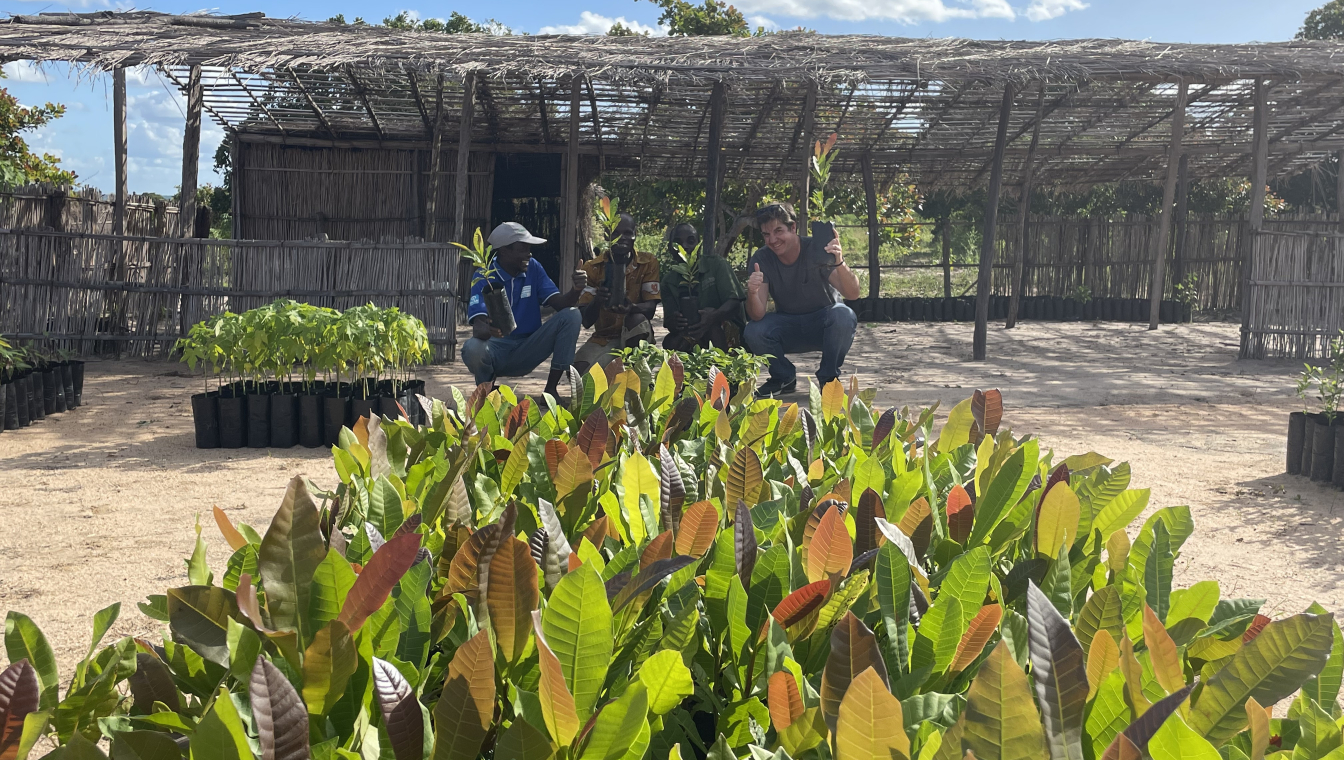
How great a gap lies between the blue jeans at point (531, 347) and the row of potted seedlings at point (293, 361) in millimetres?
419

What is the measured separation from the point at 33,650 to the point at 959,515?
46.8 inches

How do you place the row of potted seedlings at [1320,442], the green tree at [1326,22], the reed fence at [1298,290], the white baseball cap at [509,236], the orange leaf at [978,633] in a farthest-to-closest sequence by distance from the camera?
→ the green tree at [1326,22], the reed fence at [1298,290], the white baseball cap at [509,236], the row of potted seedlings at [1320,442], the orange leaf at [978,633]

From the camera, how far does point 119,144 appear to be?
10523 millimetres

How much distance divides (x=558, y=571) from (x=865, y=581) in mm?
372

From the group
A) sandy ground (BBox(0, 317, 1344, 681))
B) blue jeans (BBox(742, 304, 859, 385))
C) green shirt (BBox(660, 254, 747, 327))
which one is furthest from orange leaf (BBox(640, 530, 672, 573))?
green shirt (BBox(660, 254, 747, 327))

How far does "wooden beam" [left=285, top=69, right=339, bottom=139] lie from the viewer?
12.2 m

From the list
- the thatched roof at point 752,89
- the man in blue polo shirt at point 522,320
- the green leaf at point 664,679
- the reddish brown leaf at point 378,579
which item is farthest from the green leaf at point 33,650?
the thatched roof at point 752,89

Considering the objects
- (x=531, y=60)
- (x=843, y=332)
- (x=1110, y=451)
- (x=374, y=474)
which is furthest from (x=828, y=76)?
(x=374, y=474)

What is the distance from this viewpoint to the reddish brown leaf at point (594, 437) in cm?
181

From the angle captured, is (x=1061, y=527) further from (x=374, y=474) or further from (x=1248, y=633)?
(x=374, y=474)

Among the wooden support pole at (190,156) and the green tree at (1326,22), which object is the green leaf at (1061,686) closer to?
the wooden support pole at (190,156)

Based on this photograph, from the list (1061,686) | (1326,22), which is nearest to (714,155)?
(1061,686)

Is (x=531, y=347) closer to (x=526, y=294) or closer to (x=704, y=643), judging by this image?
(x=526, y=294)

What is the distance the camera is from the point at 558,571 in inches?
47.9
